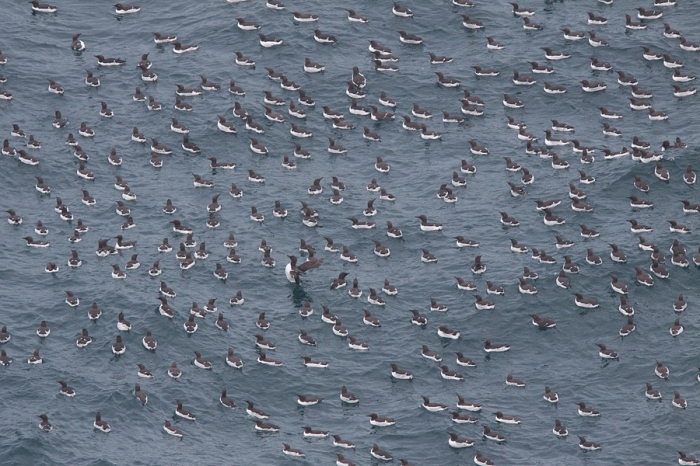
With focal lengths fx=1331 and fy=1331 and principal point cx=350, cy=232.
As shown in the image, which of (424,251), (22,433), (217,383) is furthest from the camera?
(424,251)

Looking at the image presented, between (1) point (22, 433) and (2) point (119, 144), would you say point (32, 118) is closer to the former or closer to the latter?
(2) point (119, 144)

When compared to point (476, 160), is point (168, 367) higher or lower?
lower

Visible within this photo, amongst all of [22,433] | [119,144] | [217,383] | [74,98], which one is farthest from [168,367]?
[74,98]

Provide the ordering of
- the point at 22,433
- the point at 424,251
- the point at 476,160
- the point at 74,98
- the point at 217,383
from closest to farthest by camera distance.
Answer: the point at 22,433
the point at 217,383
the point at 424,251
the point at 476,160
the point at 74,98

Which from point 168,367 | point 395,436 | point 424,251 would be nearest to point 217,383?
point 168,367

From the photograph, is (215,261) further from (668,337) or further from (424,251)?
(668,337)

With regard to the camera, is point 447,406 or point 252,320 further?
point 252,320
